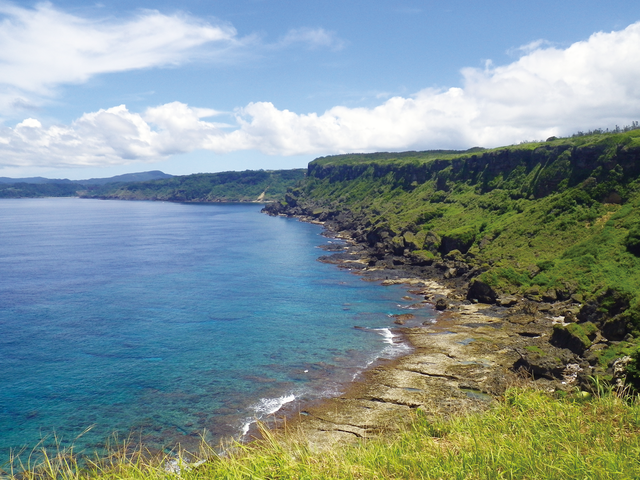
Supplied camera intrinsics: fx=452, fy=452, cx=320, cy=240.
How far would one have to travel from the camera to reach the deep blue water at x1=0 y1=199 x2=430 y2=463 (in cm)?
4519

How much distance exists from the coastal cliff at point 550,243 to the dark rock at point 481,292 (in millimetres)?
183

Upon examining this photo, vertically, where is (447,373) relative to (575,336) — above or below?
below

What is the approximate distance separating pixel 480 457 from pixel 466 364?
1675 inches

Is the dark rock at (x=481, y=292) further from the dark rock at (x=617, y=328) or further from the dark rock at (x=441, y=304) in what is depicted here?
the dark rock at (x=617, y=328)

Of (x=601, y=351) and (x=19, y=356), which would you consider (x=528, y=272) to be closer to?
(x=601, y=351)

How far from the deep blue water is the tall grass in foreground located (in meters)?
26.7

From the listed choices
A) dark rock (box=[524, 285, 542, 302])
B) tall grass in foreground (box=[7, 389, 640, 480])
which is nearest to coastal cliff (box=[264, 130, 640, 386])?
dark rock (box=[524, 285, 542, 302])

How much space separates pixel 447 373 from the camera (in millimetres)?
53844

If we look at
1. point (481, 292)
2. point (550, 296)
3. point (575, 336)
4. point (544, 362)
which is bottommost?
point (544, 362)

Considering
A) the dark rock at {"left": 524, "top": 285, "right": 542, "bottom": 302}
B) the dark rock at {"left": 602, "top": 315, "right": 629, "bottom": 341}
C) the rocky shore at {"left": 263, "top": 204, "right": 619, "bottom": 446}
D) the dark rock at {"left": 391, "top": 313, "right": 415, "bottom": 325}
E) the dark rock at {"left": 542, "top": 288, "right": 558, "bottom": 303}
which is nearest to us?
the rocky shore at {"left": 263, "top": 204, "right": 619, "bottom": 446}

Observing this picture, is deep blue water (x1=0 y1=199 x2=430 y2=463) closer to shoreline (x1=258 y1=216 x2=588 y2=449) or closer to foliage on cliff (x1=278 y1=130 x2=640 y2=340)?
shoreline (x1=258 y1=216 x2=588 y2=449)

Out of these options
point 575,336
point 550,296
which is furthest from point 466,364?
point 550,296

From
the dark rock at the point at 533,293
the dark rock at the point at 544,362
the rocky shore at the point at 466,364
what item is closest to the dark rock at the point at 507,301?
the rocky shore at the point at 466,364

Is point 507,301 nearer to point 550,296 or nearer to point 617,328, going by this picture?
point 550,296
